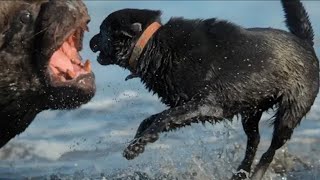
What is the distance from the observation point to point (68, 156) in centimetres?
1269

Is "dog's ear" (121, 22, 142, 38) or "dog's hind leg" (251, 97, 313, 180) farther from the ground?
"dog's ear" (121, 22, 142, 38)

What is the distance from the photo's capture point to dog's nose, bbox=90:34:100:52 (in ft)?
30.0

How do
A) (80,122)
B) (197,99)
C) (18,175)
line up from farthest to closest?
(80,122), (18,175), (197,99)

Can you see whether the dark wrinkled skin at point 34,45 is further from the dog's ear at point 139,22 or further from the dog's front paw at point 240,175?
the dog's front paw at point 240,175

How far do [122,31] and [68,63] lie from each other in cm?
99

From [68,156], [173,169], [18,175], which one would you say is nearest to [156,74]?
[173,169]

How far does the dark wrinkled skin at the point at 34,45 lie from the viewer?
784 cm

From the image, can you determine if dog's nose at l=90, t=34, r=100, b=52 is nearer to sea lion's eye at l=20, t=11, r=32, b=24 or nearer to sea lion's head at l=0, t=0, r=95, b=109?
sea lion's head at l=0, t=0, r=95, b=109

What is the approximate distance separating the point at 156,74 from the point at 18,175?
129 inches

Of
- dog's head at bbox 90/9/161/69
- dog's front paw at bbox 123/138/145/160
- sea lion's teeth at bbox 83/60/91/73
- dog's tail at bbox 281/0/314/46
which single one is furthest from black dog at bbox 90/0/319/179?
sea lion's teeth at bbox 83/60/91/73

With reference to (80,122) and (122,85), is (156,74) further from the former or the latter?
(80,122)

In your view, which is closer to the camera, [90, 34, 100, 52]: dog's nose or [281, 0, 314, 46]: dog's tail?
[90, 34, 100, 52]: dog's nose

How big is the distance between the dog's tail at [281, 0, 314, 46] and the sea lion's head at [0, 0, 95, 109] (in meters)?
2.63

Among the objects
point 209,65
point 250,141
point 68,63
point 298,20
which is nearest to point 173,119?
point 209,65
